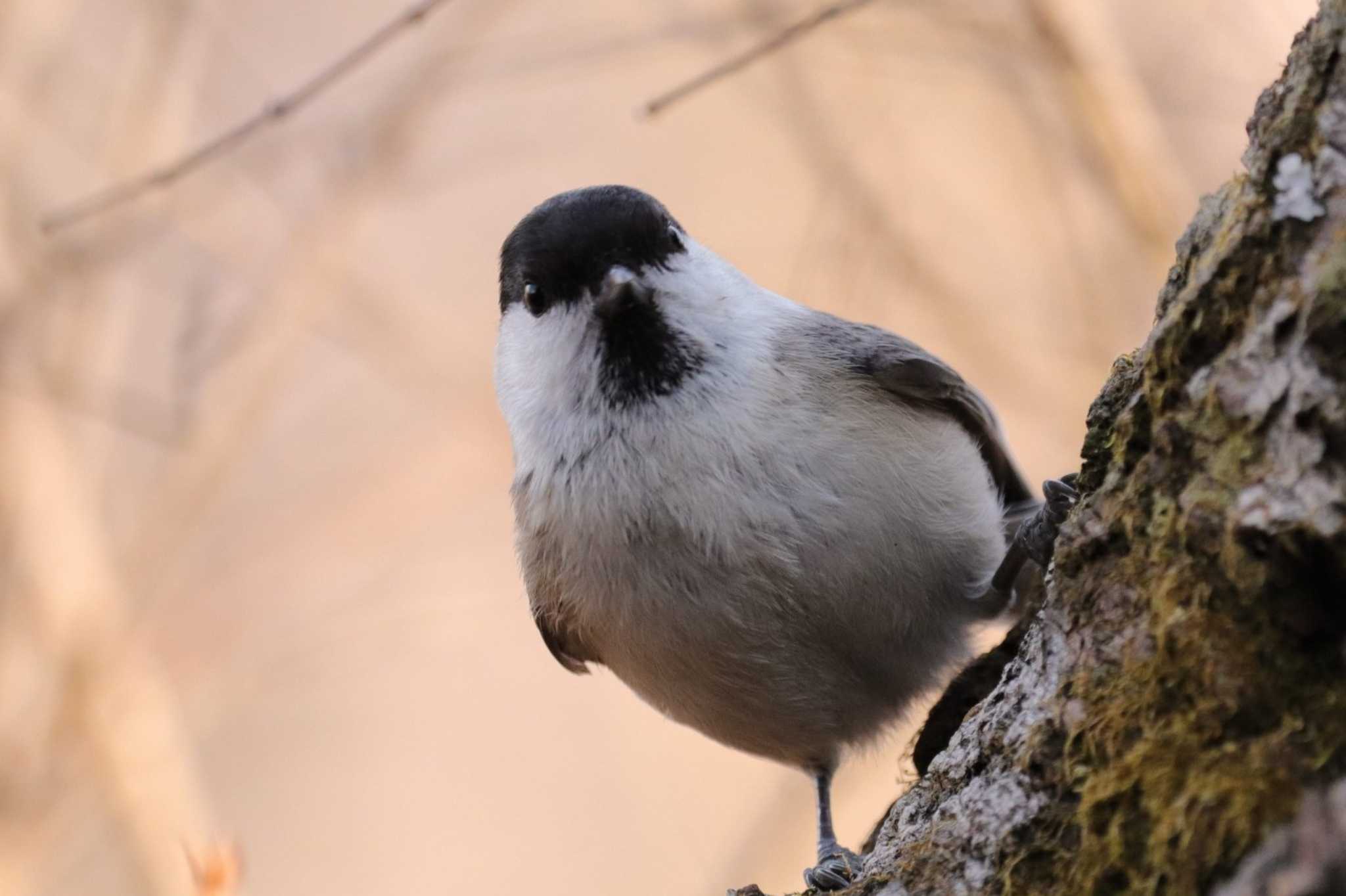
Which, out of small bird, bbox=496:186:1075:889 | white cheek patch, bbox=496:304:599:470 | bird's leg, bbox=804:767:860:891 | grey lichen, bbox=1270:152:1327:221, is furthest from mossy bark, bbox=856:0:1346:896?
white cheek patch, bbox=496:304:599:470

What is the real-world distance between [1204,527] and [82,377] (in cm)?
327

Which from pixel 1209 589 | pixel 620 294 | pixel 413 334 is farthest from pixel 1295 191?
pixel 413 334

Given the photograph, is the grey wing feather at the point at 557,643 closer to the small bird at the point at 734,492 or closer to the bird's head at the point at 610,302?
the small bird at the point at 734,492

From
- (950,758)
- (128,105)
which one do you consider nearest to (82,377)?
(128,105)

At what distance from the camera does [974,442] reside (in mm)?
2260

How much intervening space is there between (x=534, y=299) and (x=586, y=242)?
0.14m

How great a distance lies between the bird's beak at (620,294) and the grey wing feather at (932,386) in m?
0.39

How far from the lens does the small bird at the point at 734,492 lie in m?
1.85

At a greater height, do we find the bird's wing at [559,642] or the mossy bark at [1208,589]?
the mossy bark at [1208,589]

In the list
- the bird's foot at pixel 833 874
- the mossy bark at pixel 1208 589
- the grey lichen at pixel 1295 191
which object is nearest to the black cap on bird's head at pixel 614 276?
the bird's foot at pixel 833 874

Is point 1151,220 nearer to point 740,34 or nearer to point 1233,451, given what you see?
point 740,34

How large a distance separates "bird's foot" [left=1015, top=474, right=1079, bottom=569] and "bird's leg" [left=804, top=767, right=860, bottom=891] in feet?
1.72

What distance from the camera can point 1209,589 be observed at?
101 centimetres

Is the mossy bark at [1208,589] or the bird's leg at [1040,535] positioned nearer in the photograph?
the mossy bark at [1208,589]
